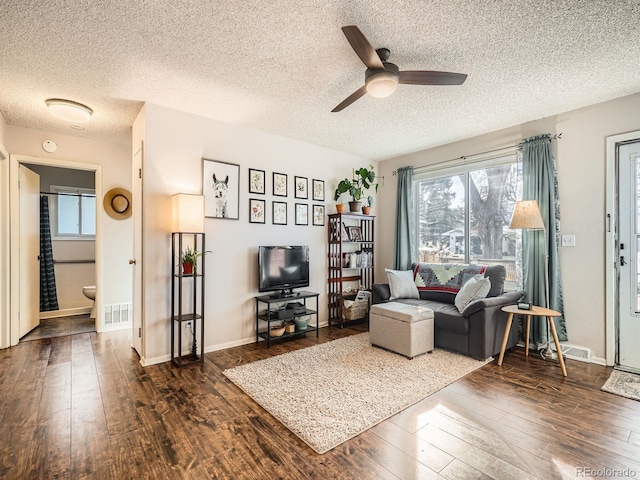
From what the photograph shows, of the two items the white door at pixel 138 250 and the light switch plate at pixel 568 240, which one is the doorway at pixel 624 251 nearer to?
the light switch plate at pixel 568 240

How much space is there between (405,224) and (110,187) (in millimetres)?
4248

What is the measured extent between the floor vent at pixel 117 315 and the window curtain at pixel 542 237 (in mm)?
5117

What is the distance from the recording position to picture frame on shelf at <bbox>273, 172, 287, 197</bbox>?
→ 4.18 meters

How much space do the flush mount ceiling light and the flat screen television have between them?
224cm

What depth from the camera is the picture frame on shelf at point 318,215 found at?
4.62 metres

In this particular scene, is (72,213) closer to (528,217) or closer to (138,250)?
(138,250)

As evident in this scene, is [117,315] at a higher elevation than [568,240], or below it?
below

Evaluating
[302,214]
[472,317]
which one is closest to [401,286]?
[472,317]

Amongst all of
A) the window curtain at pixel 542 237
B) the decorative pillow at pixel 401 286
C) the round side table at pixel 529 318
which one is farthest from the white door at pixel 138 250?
the window curtain at pixel 542 237

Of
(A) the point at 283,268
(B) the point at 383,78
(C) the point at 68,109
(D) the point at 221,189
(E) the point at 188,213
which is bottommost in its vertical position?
(A) the point at 283,268

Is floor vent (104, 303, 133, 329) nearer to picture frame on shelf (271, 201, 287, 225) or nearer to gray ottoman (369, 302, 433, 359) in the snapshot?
picture frame on shelf (271, 201, 287, 225)

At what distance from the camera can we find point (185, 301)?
11.4 feet

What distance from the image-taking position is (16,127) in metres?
3.84

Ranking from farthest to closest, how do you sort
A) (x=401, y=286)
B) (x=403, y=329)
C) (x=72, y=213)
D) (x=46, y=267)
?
(x=72, y=213) < (x=46, y=267) < (x=401, y=286) < (x=403, y=329)
